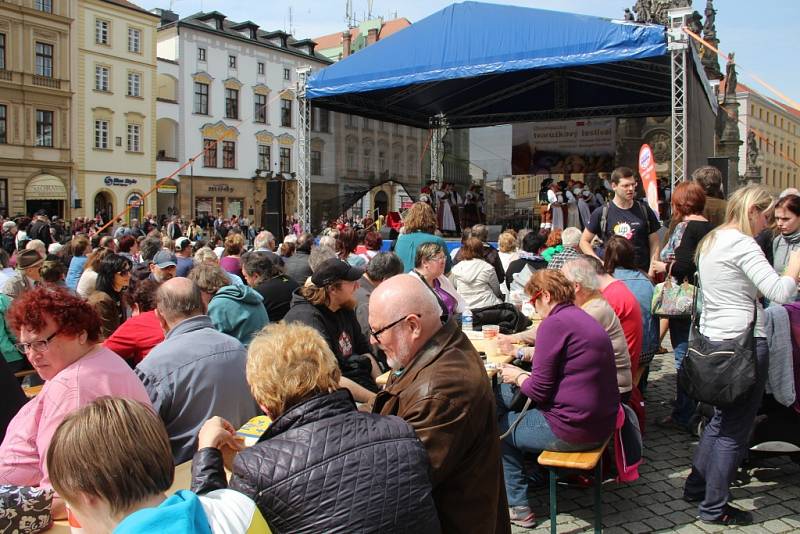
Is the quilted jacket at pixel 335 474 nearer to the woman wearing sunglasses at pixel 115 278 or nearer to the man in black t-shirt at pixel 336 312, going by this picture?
the man in black t-shirt at pixel 336 312

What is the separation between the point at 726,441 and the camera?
11.8ft

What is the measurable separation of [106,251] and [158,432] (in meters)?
5.68

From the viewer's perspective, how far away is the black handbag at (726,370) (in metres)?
3.46

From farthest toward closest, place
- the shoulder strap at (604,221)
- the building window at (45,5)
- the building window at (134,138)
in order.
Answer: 1. the building window at (134,138)
2. the building window at (45,5)
3. the shoulder strap at (604,221)

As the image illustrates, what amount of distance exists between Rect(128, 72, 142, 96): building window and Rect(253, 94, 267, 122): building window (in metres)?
7.59

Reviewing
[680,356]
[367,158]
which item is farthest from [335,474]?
[367,158]

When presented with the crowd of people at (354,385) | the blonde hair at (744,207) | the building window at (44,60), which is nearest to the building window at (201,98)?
the building window at (44,60)

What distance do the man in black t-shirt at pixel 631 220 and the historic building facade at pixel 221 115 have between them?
3079 centimetres

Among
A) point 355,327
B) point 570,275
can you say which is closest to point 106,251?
point 355,327

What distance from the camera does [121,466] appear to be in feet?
4.60

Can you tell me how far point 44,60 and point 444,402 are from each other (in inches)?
1413

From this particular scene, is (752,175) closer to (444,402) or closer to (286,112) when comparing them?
(286,112)

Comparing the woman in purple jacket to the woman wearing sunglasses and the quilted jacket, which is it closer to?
the quilted jacket

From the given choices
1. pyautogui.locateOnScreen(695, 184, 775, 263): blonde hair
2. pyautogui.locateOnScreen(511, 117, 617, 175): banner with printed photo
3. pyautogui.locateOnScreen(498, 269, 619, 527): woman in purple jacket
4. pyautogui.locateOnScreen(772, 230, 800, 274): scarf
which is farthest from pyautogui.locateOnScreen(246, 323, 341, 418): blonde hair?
pyautogui.locateOnScreen(511, 117, 617, 175): banner with printed photo
